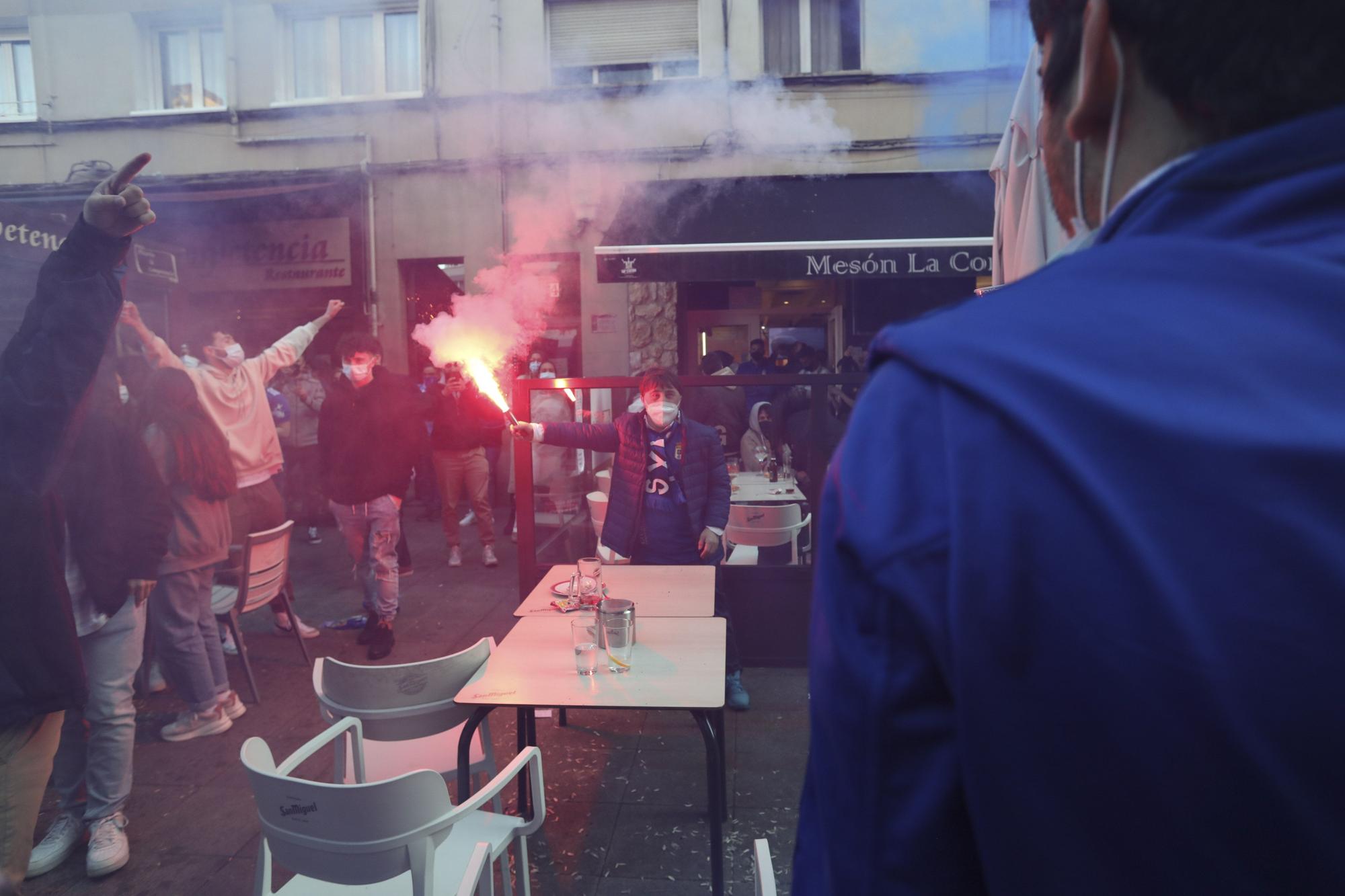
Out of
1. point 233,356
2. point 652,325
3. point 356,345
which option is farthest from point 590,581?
point 652,325

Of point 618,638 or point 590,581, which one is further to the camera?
point 590,581

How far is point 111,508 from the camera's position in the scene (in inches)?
128

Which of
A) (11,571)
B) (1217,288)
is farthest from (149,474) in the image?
(1217,288)

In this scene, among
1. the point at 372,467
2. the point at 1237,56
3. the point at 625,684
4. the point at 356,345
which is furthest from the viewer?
the point at 356,345

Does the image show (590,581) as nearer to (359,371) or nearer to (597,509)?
(597,509)

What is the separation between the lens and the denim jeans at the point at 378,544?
582 cm

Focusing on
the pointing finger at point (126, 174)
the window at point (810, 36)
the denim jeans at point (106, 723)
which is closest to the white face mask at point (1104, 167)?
the pointing finger at point (126, 174)

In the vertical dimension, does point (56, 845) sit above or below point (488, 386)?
below

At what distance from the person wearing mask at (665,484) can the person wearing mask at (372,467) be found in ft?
4.43

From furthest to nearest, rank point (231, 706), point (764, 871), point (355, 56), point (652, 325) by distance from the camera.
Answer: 1. point (355, 56)
2. point (652, 325)
3. point (231, 706)
4. point (764, 871)

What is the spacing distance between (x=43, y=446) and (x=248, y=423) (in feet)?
11.3

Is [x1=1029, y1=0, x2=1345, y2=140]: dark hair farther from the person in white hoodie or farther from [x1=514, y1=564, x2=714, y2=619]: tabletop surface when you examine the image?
the person in white hoodie

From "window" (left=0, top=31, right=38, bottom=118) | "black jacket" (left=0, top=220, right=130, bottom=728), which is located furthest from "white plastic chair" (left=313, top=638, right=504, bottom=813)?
"window" (left=0, top=31, right=38, bottom=118)

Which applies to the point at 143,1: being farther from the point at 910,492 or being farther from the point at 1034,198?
the point at 910,492
